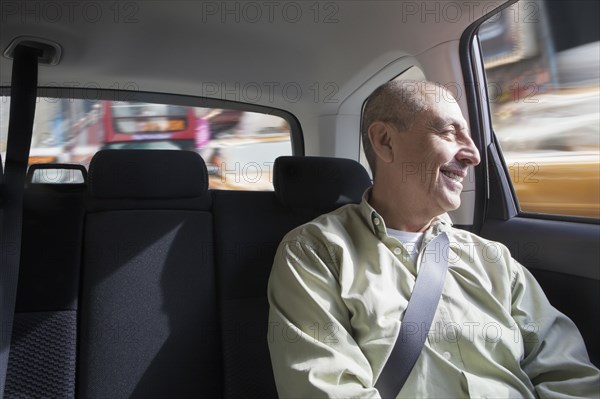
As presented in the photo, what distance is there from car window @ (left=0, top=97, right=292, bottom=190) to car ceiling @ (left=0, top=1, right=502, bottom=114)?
0.12 meters

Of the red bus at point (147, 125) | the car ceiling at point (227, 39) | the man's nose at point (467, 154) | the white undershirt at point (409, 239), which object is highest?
the car ceiling at point (227, 39)

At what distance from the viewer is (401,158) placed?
5.57ft

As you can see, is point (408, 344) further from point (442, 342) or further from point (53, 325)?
point (53, 325)

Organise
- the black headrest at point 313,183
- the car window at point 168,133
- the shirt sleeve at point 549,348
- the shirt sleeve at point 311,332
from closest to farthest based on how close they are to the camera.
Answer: the shirt sleeve at point 311,332, the shirt sleeve at point 549,348, the black headrest at point 313,183, the car window at point 168,133

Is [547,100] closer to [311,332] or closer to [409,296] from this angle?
[409,296]

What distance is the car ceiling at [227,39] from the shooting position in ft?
6.58

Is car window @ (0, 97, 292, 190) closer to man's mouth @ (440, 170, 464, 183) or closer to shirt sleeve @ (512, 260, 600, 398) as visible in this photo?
man's mouth @ (440, 170, 464, 183)

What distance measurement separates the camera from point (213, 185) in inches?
101

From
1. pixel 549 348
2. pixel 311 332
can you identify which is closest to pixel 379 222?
pixel 311 332

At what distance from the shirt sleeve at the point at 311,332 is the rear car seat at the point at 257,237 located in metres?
0.25

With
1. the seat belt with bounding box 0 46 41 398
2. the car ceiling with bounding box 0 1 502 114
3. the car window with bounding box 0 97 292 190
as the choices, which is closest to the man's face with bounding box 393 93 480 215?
the car ceiling with bounding box 0 1 502 114

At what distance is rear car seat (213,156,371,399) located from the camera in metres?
1.64

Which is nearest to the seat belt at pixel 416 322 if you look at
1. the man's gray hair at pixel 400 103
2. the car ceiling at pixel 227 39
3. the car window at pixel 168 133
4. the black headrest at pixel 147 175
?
the man's gray hair at pixel 400 103

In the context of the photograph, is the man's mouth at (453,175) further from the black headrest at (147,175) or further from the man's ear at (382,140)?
the black headrest at (147,175)
